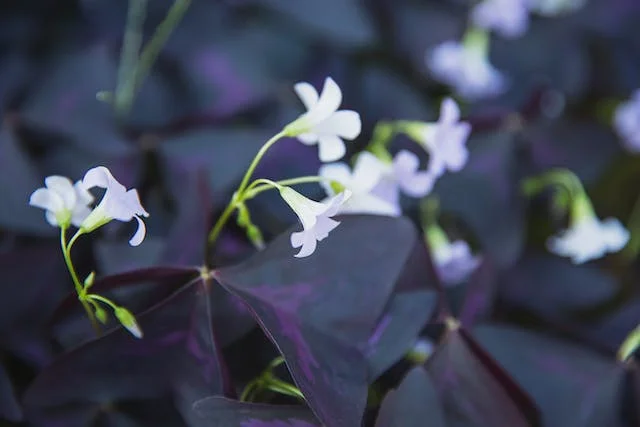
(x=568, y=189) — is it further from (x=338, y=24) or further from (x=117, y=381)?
(x=117, y=381)

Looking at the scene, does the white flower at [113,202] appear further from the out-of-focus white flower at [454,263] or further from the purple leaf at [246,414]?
the out-of-focus white flower at [454,263]

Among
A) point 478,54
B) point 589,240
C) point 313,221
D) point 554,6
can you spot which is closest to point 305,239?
point 313,221

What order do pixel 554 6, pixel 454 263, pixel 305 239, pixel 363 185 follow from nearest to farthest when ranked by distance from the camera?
pixel 305 239 → pixel 363 185 → pixel 454 263 → pixel 554 6

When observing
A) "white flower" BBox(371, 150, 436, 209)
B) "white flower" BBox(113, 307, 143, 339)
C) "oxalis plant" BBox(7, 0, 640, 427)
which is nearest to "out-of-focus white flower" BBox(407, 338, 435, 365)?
"oxalis plant" BBox(7, 0, 640, 427)

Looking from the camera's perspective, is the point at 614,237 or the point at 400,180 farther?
the point at 614,237

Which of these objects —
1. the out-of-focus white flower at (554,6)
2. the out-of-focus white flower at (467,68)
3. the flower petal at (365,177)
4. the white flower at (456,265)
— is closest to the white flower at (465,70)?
the out-of-focus white flower at (467,68)

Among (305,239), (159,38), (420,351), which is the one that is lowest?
(420,351)

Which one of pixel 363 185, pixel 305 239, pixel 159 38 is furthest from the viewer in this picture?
pixel 159 38

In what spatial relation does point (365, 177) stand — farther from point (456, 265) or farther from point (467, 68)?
point (467, 68)

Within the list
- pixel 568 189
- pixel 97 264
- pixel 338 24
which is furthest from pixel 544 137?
pixel 97 264
